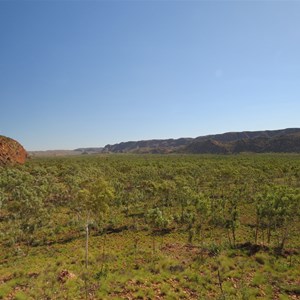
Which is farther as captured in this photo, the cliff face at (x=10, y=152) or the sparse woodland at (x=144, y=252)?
the cliff face at (x=10, y=152)

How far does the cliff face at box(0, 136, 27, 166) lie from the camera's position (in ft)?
249

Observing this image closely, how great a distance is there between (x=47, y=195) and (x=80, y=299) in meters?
28.1

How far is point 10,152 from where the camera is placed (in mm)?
80625

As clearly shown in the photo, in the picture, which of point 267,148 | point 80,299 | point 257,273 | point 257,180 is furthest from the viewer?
point 267,148

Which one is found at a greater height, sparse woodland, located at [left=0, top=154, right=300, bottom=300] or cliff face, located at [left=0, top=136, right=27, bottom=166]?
cliff face, located at [left=0, top=136, right=27, bottom=166]

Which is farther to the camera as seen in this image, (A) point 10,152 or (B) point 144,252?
(A) point 10,152

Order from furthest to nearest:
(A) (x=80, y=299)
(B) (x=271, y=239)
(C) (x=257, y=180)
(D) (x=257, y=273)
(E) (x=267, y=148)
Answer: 1. (E) (x=267, y=148)
2. (C) (x=257, y=180)
3. (B) (x=271, y=239)
4. (D) (x=257, y=273)
5. (A) (x=80, y=299)

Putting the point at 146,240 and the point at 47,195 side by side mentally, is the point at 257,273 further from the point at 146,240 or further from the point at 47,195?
the point at 47,195

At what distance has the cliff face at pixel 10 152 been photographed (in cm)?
7581

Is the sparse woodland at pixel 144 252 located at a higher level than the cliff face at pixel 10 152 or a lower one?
lower

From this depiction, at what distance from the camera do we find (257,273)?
1519 centimetres

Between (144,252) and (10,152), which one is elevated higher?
(10,152)

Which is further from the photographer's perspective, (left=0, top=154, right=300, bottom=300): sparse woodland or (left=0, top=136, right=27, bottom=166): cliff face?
(left=0, top=136, right=27, bottom=166): cliff face

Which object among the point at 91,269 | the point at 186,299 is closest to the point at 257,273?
the point at 186,299
